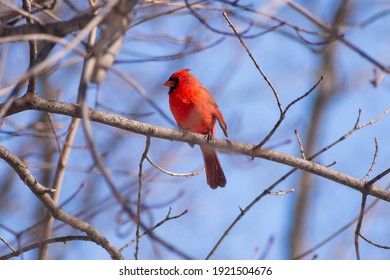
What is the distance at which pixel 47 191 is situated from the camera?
2.60m

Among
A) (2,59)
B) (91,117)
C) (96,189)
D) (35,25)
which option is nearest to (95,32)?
(2,59)

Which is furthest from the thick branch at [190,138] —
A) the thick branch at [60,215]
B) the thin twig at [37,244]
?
the thin twig at [37,244]

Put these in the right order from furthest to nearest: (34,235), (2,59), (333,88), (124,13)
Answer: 1. (333,88)
2. (34,235)
3. (2,59)
4. (124,13)

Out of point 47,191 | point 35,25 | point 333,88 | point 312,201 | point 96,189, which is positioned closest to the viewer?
point 35,25

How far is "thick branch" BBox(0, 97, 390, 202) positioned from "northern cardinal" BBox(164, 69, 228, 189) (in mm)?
1059

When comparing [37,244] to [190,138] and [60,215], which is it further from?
[190,138]

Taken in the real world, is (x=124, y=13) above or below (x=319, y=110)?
below

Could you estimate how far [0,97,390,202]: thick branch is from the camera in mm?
2586

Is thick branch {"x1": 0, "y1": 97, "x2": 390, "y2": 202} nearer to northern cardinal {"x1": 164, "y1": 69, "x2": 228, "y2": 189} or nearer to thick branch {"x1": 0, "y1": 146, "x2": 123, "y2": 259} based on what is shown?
thick branch {"x1": 0, "y1": 146, "x2": 123, "y2": 259}

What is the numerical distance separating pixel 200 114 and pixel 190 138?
115 cm

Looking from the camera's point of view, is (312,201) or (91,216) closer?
(91,216)

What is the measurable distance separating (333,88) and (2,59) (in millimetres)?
6335
